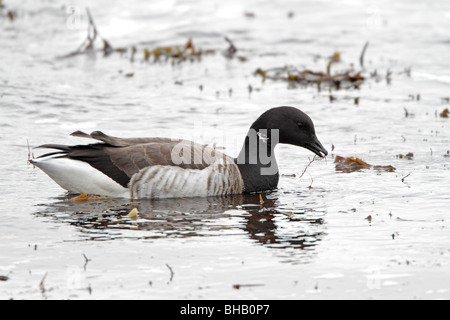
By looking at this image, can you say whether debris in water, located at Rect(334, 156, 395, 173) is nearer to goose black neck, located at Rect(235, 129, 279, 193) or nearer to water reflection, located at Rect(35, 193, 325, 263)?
goose black neck, located at Rect(235, 129, 279, 193)

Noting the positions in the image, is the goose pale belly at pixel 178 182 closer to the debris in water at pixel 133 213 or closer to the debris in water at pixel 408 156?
the debris in water at pixel 133 213

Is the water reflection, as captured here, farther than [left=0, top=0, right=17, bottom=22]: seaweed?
No

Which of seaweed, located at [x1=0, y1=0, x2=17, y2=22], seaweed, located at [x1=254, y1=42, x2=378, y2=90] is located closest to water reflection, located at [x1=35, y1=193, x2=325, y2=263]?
seaweed, located at [x1=254, y1=42, x2=378, y2=90]

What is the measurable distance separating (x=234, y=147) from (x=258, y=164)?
1.92 m

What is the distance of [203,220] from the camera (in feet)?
28.7

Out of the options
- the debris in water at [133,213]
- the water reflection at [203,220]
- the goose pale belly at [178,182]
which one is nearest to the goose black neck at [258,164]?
the water reflection at [203,220]

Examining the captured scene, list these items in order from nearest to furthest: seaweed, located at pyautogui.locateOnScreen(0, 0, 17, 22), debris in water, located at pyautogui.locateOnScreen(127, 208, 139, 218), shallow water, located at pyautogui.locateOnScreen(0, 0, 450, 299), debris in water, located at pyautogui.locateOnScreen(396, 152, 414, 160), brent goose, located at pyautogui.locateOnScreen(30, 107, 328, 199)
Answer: shallow water, located at pyautogui.locateOnScreen(0, 0, 450, 299), debris in water, located at pyautogui.locateOnScreen(127, 208, 139, 218), brent goose, located at pyautogui.locateOnScreen(30, 107, 328, 199), debris in water, located at pyautogui.locateOnScreen(396, 152, 414, 160), seaweed, located at pyautogui.locateOnScreen(0, 0, 17, 22)

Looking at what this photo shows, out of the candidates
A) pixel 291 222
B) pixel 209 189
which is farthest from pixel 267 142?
pixel 291 222

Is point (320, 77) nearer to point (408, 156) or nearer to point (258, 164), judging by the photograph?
point (408, 156)

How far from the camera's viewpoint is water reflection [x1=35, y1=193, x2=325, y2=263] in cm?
803

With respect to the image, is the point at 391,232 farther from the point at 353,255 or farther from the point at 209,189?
the point at 209,189

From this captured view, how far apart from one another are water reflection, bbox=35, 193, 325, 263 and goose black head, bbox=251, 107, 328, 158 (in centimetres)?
89

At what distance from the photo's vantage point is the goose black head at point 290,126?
10.3 m
